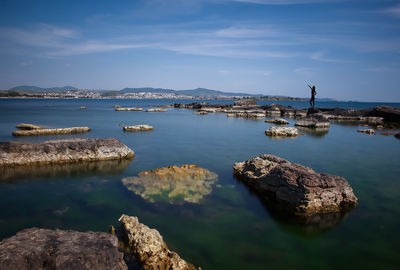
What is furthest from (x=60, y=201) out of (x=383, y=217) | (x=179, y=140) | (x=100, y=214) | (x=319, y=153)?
(x=319, y=153)

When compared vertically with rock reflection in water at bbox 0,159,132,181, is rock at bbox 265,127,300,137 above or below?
above

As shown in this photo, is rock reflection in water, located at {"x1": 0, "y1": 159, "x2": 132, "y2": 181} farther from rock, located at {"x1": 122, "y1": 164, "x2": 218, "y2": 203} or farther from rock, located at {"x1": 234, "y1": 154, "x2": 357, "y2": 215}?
rock, located at {"x1": 234, "y1": 154, "x2": 357, "y2": 215}

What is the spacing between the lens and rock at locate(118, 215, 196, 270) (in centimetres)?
494

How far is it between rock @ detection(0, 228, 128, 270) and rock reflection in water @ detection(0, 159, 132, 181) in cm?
686

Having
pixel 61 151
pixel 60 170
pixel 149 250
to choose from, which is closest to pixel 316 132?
pixel 61 151

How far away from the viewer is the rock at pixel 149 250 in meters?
4.94

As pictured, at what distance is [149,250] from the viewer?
506 centimetres

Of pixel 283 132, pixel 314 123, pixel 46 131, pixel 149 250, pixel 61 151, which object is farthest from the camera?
pixel 314 123

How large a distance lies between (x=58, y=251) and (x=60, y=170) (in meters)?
8.30

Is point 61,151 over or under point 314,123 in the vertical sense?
under

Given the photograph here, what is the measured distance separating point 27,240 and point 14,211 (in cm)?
406

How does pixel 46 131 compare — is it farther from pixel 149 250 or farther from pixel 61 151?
pixel 149 250

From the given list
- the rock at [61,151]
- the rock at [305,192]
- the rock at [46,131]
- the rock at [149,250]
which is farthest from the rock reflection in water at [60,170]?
the rock at [46,131]

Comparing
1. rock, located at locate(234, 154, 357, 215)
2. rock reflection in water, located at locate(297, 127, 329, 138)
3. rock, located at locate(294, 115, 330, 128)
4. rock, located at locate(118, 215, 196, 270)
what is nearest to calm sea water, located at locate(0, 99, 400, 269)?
rock, located at locate(234, 154, 357, 215)
